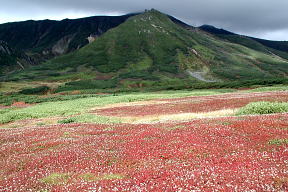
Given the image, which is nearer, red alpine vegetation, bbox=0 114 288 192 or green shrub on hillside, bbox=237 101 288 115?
red alpine vegetation, bbox=0 114 288 192

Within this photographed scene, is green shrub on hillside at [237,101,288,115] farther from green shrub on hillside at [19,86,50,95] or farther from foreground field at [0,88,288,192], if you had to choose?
green shrub on hillside at [19,86,50,95]

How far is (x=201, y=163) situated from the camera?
12.7 metres

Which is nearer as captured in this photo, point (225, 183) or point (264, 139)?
point (225, 183)

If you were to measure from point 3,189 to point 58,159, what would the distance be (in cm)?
423

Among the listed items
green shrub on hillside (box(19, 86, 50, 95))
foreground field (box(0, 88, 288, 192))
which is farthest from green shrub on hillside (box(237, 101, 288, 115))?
green shrub on hillside (box(19, 86, 50, 95))

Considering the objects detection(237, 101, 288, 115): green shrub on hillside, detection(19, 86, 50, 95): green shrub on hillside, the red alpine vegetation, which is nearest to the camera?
the red alpine vegetation

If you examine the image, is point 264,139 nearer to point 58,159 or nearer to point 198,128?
point 198,128

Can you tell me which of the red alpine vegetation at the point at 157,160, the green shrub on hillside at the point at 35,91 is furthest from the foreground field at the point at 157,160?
the green shrub on hillside at the point at 35,91

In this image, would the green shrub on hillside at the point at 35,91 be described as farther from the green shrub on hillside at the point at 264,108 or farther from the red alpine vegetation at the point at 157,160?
the green shrub on hillside at the point at 264,108

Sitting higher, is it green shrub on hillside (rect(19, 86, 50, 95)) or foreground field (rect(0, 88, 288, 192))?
foreground field (rect(0, 88, 288, 192))

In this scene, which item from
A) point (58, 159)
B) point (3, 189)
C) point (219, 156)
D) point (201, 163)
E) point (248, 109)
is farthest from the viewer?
point (248, 109)

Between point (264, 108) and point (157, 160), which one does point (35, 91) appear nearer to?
point (264, 108)

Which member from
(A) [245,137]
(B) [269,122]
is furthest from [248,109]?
(A) [245,137]

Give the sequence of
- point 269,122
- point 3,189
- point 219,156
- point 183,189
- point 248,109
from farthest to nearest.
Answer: point 248,109 < point 269,122 < point 219,156 < point 3,189 < point 183,189
